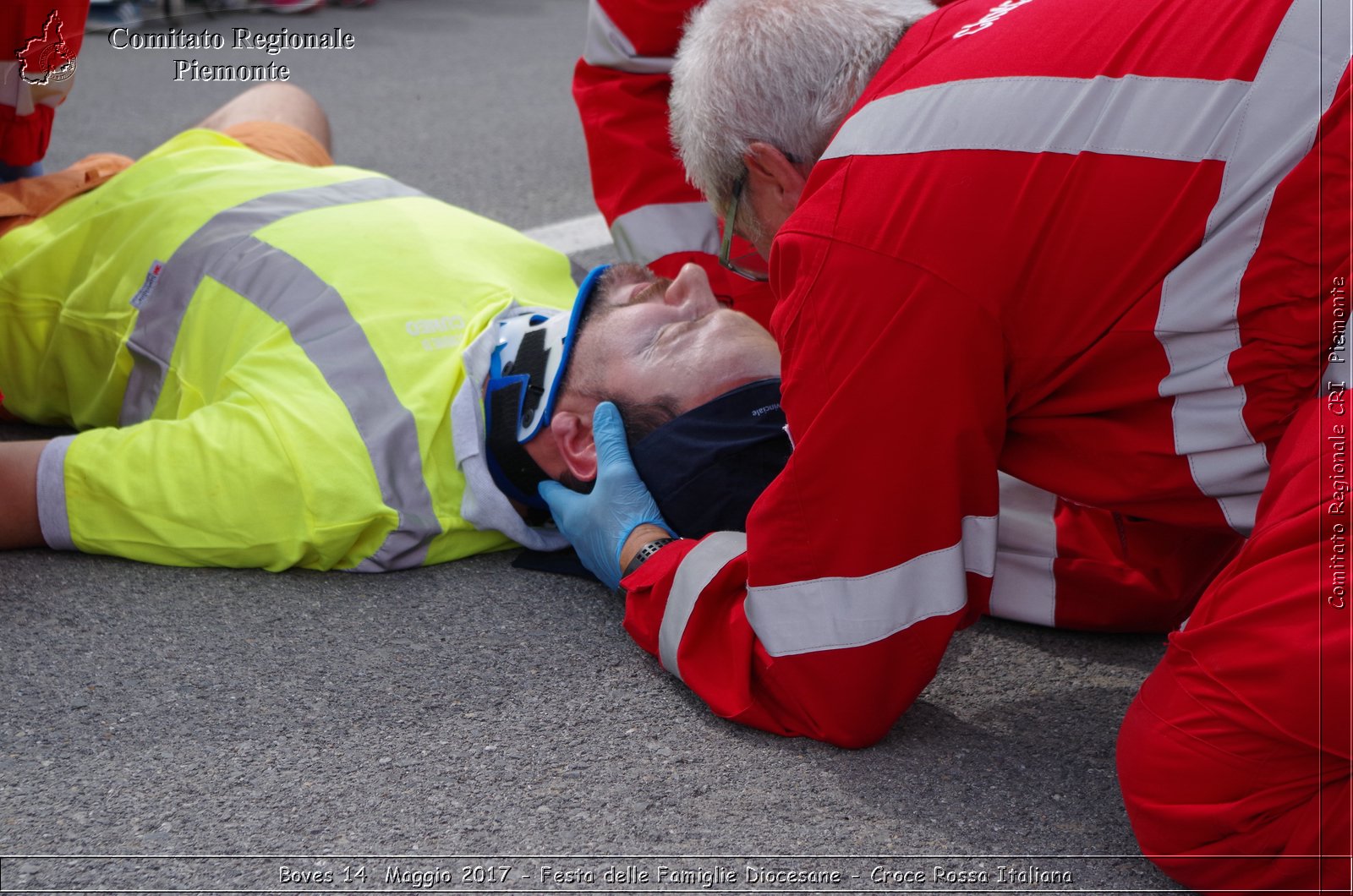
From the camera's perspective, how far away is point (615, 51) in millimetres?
3154

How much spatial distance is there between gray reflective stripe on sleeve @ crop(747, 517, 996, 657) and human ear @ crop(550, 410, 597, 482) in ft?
2.24

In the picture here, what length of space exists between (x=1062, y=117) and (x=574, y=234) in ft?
9.88

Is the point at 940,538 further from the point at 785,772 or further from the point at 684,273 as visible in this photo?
the point at 684,273

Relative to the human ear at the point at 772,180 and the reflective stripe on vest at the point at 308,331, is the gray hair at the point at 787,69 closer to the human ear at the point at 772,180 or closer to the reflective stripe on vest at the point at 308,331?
the human ear at the point at 772,180

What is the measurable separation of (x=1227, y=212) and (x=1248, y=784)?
2.21 feet

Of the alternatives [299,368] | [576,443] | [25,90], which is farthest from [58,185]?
[576,443]

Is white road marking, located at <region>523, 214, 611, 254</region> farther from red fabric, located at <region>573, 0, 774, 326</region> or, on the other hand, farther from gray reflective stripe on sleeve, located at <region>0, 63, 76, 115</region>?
gray reflective stripe on sleeve, located at <region>0, 63, 76, 115</region>

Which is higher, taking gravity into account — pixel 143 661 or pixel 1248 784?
pixel 1248 784

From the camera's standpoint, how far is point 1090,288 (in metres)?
1.69

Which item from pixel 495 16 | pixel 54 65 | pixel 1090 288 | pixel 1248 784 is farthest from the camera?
pixel 495 16

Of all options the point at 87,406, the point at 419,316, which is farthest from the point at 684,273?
the point at 87,406

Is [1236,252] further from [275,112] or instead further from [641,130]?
[275,112]

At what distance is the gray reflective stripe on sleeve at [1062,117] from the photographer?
5.30 ft

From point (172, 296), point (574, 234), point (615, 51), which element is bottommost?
point (574, 234)
